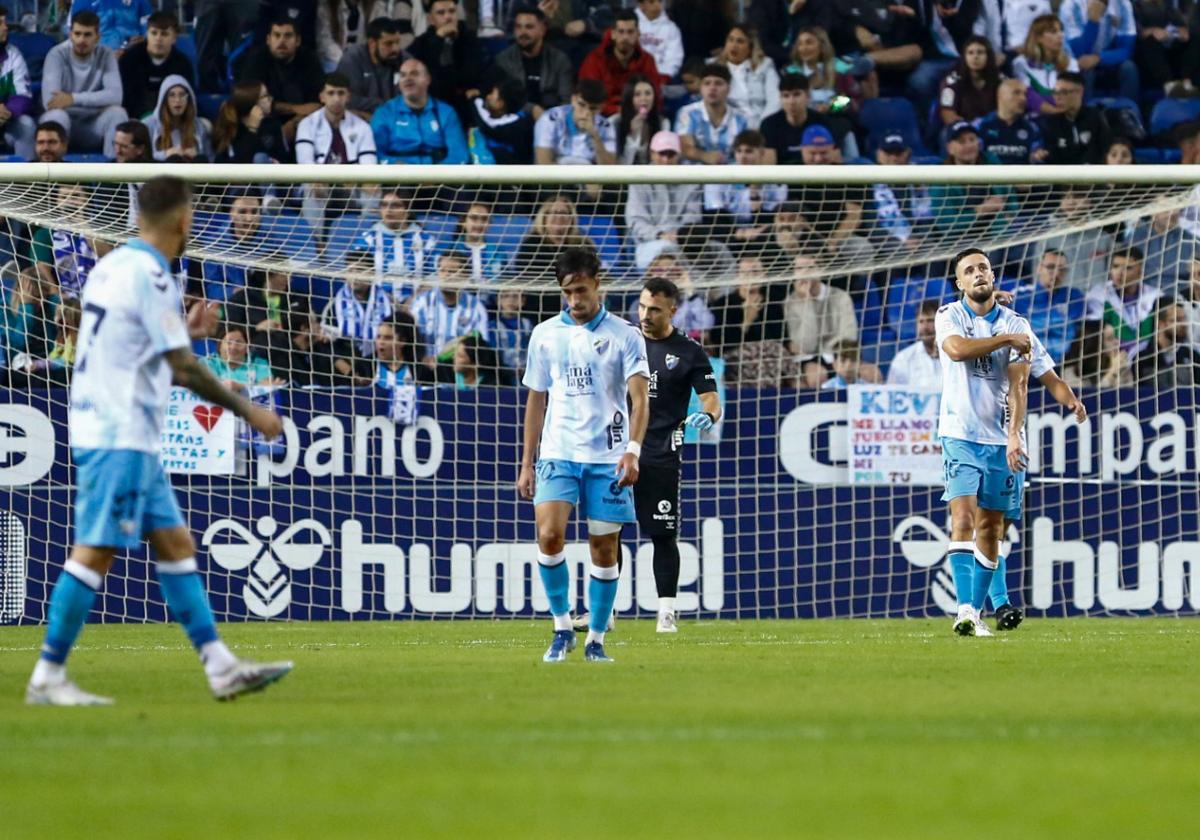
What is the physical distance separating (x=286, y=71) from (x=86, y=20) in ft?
6.19

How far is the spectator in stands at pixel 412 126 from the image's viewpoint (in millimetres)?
18141

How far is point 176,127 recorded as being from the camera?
57.9 feet

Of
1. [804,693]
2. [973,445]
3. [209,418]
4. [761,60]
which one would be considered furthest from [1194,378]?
[804,693]

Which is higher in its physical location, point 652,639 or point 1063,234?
point 1063,234

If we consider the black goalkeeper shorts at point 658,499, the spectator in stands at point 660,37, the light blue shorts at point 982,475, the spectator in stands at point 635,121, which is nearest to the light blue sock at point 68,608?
the light blue shorts at point 982,475

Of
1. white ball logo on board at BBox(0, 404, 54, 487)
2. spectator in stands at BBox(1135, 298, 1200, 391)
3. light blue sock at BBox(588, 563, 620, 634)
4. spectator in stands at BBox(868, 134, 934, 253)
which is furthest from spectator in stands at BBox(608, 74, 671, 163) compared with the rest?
light blue sock at BBox(588, 563, 620, 634)

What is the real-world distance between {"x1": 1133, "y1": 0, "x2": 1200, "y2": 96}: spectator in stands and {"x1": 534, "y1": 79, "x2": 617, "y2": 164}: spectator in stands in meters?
6.11

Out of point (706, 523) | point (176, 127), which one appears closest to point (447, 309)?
point (706, 523)

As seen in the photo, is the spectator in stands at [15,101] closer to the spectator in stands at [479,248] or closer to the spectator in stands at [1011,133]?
the spectator in stands at [479,248]

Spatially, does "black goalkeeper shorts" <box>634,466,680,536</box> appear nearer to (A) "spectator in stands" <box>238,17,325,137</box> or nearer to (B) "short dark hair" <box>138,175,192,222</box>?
(B) "short dark hair" <box>138,175,192,222</box>

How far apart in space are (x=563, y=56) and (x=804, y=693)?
12.5m

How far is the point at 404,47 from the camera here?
18969mm

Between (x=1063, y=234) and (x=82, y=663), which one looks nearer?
(x=82, y=663)

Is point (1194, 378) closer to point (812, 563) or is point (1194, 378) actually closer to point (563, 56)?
point (812, 563)
